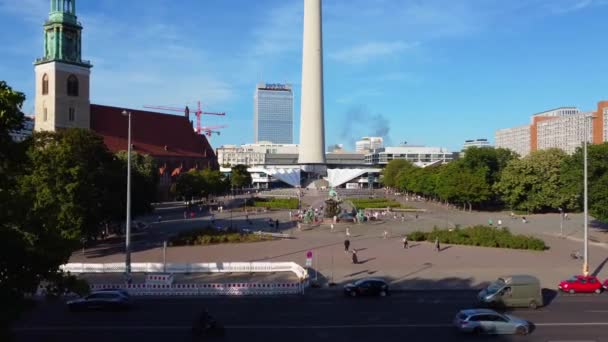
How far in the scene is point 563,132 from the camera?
147 metres

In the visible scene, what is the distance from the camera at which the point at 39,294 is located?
21.3 m

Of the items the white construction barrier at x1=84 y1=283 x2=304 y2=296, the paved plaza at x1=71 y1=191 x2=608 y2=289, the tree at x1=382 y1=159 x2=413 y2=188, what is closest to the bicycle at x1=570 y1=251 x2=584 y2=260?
the paved plaza at x1=71 y1=191 x2=608 y2=289

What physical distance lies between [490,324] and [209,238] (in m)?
23.1

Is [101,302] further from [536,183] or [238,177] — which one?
[238,177]

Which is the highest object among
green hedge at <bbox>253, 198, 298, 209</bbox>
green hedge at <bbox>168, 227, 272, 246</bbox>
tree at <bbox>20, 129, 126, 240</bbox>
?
tree at <bbox>20, 129, 126, 240</bbox>

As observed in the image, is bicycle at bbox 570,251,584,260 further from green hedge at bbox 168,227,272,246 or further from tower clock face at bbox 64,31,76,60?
tower clock face at bbox 64,31,76,60

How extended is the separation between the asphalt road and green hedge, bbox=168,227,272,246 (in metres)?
14.2

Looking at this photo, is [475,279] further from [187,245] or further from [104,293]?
[187,245]

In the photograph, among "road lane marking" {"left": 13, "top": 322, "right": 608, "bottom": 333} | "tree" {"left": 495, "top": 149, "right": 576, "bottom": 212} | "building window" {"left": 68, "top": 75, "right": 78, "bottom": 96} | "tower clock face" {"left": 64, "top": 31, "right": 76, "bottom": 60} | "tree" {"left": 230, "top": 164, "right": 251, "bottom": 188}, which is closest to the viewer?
"road lane marking" {"left": 13, "top": 322, "right": 608, "bottom": 333}

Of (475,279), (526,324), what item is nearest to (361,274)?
(475,279)

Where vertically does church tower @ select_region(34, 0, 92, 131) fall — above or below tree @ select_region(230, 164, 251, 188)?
above

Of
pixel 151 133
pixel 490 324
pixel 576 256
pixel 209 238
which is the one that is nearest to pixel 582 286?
pixel 490 324

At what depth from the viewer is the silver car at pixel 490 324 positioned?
50.1 feet

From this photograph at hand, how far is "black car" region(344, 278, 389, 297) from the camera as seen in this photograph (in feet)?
68.7
